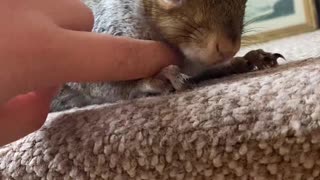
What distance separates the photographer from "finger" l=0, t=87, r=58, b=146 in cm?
66

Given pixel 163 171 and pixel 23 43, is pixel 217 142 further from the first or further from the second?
pixel 23 43

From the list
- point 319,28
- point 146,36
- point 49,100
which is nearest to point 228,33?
point 146,36

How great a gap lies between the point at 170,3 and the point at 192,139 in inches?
14.4

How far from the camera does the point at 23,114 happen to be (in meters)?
0.67

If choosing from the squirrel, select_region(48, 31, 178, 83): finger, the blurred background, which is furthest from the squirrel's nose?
the blurred background

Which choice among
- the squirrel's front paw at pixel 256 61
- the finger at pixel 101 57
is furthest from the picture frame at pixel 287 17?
the finger at pixel 101 57

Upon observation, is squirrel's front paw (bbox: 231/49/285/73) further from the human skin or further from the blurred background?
the blurred background

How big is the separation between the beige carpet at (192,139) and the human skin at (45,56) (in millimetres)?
34

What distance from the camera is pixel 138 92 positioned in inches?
35.1

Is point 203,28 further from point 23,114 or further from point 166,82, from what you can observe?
point 23,114

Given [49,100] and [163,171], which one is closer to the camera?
[163,171]

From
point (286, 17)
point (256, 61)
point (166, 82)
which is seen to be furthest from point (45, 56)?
point (286, 17)

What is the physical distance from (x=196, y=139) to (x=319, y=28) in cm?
185

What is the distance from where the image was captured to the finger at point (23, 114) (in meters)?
0.66
